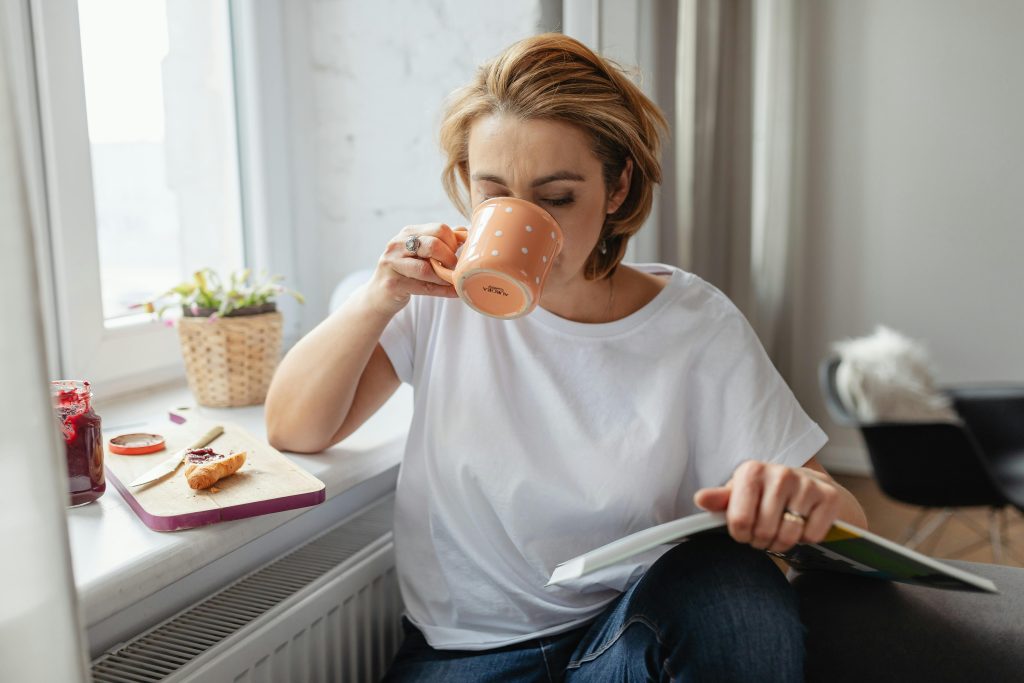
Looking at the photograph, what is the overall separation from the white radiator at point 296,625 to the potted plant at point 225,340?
0.90 ft

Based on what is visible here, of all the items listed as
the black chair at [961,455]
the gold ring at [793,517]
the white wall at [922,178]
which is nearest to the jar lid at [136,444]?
the gold ring at [793,517]

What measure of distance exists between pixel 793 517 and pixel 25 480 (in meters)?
0.62

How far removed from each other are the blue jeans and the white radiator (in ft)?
1.15

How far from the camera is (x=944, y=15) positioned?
322 centimetres

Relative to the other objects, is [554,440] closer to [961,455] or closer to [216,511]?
[216,511]

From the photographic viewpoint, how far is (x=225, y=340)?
134 cm

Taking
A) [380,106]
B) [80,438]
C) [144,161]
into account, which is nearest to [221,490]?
[80,438]

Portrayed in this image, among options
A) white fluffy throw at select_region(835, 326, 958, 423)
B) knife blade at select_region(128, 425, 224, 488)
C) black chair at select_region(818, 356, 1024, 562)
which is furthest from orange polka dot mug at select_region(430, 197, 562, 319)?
white fluffy throw at select_region(835, 326, 958, 423)

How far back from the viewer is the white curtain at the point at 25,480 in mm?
464

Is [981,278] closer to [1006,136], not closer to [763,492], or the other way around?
[1006,136]

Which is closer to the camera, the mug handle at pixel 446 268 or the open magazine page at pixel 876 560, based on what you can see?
the open magazine page at pixel 876 560

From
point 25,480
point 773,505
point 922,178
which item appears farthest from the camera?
point 922,178

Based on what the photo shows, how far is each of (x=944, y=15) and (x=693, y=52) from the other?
155 centimetres

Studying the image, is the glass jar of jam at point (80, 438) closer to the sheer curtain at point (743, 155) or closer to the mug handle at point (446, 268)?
the mug handle at point (446, 268)
